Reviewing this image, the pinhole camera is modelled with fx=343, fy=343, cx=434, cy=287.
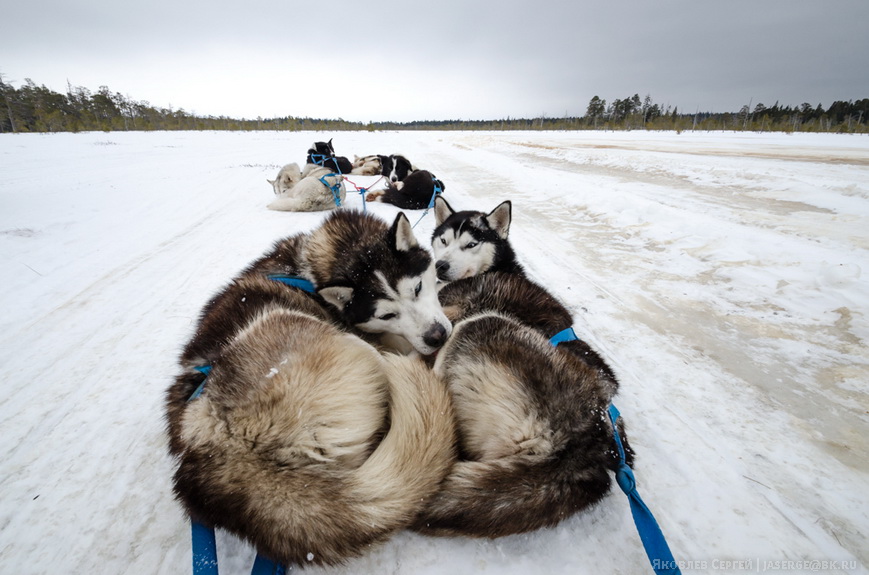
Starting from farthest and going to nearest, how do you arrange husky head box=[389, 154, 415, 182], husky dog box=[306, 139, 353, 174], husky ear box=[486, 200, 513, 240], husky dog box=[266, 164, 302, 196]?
husky head box=[389, 154, 415, 182] < husky dog box=[306, 139, 353, 174] < husky dog box=[266, 164, 302, 196] < husky ear box=[486, 200, 513, 240]

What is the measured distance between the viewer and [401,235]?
230cm

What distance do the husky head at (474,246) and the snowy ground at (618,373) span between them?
772 mm

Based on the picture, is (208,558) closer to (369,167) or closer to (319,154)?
(319,154)

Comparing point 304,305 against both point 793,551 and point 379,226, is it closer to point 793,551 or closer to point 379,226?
point 379,226

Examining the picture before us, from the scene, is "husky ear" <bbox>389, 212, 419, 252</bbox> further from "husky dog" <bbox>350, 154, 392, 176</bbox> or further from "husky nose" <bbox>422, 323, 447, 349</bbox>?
"husky dog" <bbox>350, 154, 392, 176</bbox>

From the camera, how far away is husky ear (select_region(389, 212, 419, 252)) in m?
2.24

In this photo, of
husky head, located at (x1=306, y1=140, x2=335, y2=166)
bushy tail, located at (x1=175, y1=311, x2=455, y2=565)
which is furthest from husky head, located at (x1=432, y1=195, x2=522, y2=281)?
husky head, located at (x1=306, y1=140, x2=335, y2=166)

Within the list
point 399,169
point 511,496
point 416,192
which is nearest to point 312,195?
point 416,192

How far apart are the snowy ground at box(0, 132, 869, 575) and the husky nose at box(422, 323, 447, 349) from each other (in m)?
0.96

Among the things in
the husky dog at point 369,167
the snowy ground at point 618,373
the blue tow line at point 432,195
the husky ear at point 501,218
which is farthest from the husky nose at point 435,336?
the husky dog at point 369,167

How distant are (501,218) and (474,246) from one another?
0.46 metres

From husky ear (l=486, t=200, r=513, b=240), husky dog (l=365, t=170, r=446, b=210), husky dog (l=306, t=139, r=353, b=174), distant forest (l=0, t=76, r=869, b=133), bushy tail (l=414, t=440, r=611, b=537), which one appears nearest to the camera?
bushy tail (l=414, t=440, r=611, b=537)

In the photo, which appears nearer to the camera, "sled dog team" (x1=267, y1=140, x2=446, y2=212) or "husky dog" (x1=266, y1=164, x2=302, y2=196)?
"sled dog team" (x1=267, y1=140, x2=446, y2=212)

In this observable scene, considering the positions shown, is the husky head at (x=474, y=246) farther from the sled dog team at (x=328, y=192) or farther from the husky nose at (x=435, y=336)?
the sled dog team at (x=328, y=192)
